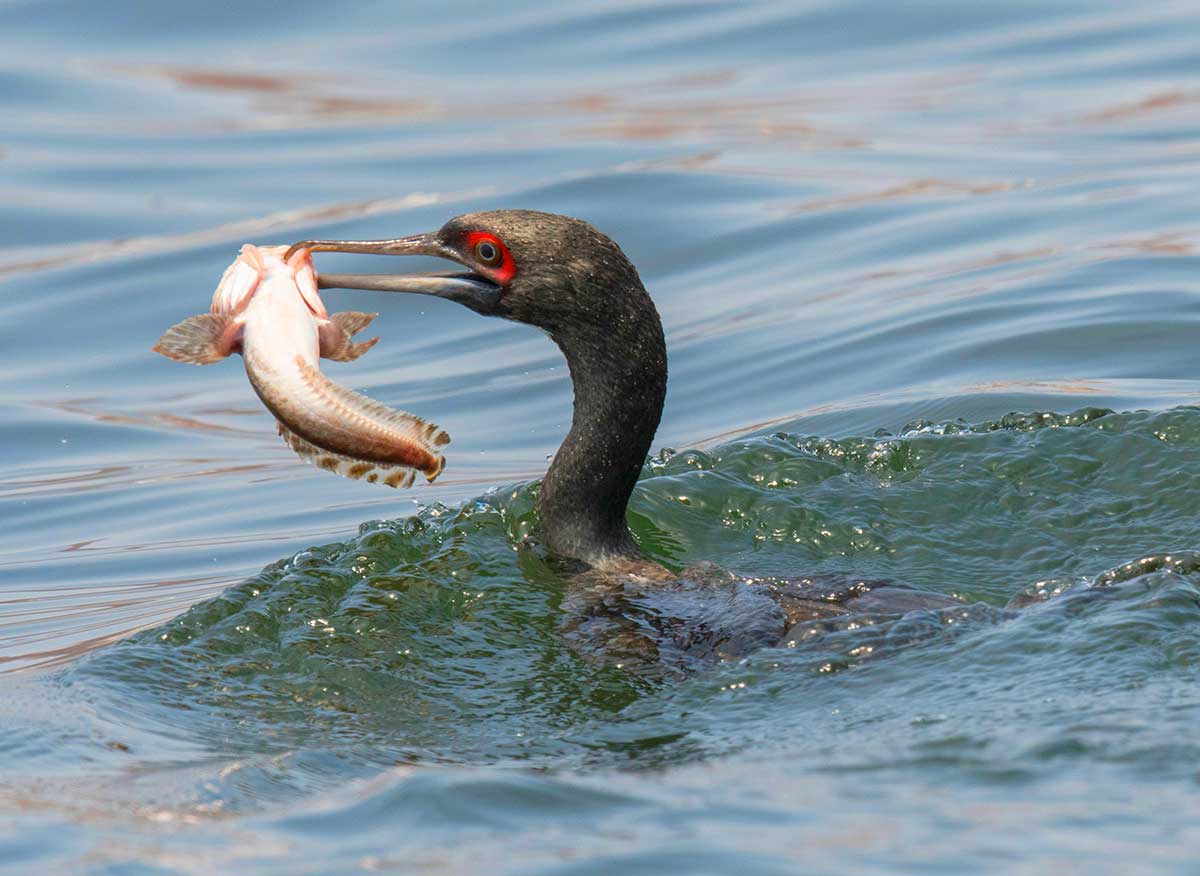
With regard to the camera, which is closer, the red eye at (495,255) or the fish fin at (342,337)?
the fish fin at (342,337)

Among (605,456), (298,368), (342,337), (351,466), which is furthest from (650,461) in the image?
(298,368)

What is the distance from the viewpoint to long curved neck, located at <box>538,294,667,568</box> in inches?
266

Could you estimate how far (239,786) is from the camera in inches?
197

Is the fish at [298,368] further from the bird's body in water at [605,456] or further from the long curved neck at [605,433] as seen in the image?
Answer: the long curved neck at [605,433]

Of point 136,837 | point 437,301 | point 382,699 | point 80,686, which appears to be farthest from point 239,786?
point 437,301

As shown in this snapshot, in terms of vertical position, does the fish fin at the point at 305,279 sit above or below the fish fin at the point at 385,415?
above

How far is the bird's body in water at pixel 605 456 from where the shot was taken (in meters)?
6.09

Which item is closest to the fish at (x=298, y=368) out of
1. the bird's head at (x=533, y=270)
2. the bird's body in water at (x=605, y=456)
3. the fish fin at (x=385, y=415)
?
the fish fin at (x=385, y=415)

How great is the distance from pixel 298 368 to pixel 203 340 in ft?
1.16

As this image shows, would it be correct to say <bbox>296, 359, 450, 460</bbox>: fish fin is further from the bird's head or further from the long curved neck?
the long curved neck

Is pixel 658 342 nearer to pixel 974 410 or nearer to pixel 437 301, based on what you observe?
pixel 974 410

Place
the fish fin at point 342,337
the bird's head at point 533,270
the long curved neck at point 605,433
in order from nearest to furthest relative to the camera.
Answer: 1. the fish fin at point 342,337
2. the bird's head at point 533,270
3. the long curved neck at point 605,433

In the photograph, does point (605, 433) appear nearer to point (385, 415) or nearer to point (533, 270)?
point (533, 270)

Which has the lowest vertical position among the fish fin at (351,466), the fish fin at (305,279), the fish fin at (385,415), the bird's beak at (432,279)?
the fish fin at (351,466)
